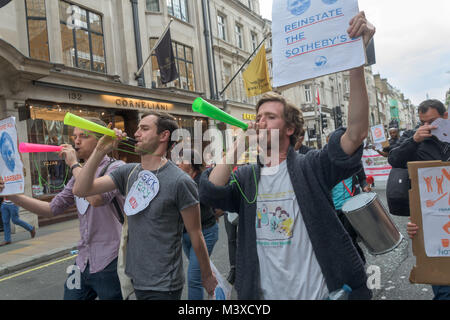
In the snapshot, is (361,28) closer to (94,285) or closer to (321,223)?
(321,223)

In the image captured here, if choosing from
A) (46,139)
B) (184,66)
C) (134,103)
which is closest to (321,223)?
(46,139)

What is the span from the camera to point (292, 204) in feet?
6.12

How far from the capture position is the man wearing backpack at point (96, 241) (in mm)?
2643

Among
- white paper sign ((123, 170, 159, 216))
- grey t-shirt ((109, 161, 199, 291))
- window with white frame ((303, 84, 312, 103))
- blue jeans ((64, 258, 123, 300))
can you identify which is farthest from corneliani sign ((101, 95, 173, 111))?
window with white frame ((303, 84, 312, 103))

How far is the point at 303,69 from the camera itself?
187cm

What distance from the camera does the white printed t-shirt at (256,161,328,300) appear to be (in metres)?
1.78

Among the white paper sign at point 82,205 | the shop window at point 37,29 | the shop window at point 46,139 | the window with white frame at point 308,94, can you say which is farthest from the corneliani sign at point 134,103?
the window with white frame at point 308,94

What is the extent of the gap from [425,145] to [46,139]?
1172 cm

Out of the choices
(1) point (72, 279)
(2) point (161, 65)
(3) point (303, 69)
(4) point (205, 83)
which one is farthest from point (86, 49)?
(3) point (303, 69)

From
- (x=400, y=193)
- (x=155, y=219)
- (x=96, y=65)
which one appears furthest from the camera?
(x=96, y=65)

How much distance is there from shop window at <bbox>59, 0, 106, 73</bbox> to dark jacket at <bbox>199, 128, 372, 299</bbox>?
12638mm

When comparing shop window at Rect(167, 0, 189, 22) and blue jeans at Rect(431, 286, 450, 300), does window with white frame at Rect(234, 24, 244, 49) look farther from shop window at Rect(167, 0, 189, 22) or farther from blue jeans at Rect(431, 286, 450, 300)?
blue jeans at Rect(431, 286, 450, 300)

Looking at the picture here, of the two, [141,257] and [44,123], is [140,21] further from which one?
[141,257]

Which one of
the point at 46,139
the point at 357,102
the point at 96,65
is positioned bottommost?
the point at 357,102
